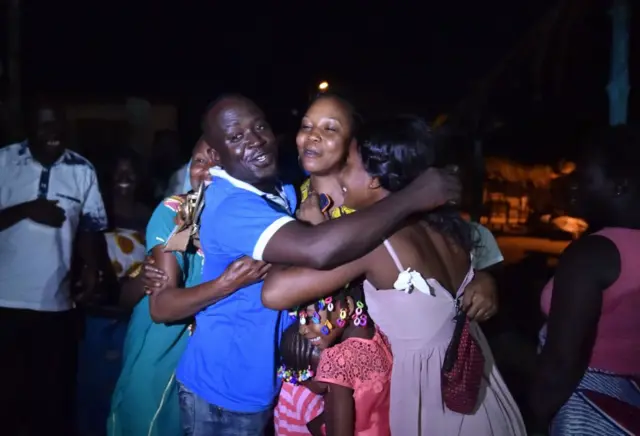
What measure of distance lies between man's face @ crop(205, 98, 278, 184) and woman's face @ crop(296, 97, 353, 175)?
0.40 meters

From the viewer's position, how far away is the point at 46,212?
3.72m

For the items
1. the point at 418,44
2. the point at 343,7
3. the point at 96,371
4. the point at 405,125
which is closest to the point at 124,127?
the point at 343,7

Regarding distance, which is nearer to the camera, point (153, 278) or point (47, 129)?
point (153, 278)

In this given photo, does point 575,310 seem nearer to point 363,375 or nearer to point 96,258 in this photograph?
point 363,375

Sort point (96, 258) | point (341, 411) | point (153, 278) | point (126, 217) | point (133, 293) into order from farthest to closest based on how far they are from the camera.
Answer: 1. point (126, 217)
2. point (96, 258)
3. point (133, 293)
4. point (153, 278)
5. point (341, 411)

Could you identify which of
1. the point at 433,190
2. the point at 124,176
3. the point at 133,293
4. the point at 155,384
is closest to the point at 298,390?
the point at 155,384

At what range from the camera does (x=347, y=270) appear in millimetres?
2062

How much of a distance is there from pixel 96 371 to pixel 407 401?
2235 millimetres

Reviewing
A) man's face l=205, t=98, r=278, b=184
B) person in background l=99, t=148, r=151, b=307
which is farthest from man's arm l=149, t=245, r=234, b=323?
person in background l=99, t=148, r=151, b=307

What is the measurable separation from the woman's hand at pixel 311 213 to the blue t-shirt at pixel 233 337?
6cm

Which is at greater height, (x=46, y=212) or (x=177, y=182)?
(x=177, y=182)

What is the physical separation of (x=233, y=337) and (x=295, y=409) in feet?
1.16

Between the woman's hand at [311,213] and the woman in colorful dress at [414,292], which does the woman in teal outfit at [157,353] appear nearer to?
the woman's hand at [311,213]

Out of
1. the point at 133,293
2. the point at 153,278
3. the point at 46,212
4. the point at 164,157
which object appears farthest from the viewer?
the point at 164,157
